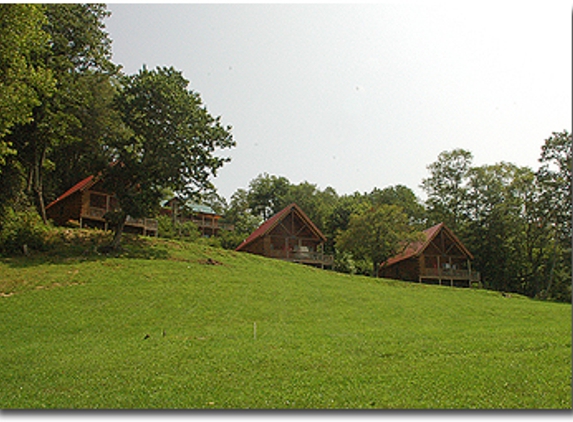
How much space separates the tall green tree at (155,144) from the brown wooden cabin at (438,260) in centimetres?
2431

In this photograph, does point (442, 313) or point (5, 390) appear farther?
point (442, 313)

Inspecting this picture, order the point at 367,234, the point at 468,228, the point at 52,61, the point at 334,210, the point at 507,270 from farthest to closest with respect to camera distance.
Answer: the point at 334,210
the point at 468,228
the point at 507,270
the point at 367,234
the point at 52,61

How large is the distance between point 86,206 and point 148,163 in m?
10.3

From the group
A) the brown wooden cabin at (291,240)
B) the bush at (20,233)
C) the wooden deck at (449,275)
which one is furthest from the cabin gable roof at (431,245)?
the bush at (20,233)

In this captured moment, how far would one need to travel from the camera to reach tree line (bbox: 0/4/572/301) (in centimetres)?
2327

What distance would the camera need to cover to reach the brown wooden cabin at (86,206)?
33344mm

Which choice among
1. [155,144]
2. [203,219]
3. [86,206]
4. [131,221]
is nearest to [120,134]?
[155,144]

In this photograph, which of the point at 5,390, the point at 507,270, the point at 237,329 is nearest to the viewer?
the point at 5,390

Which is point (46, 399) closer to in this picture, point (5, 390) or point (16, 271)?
point (5, 390)

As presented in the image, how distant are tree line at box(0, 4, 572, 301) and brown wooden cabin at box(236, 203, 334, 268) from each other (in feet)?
9.89

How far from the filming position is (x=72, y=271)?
2092cm

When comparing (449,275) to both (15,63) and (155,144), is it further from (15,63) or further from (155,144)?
(15,63)

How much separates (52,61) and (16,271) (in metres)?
14.7

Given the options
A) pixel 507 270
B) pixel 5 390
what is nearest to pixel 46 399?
pixel 5 390
